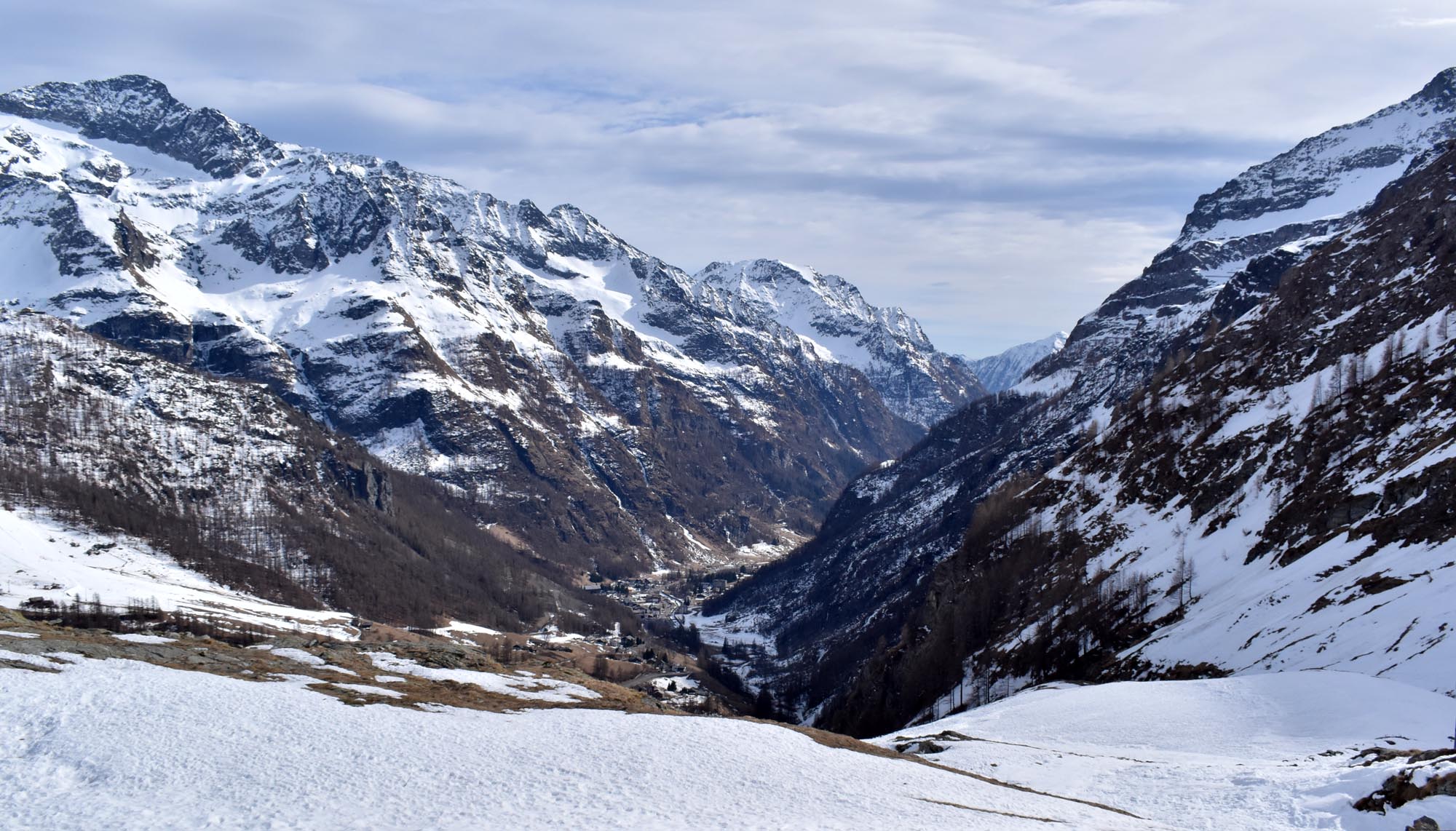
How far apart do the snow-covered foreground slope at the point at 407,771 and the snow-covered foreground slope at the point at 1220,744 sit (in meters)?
5.72

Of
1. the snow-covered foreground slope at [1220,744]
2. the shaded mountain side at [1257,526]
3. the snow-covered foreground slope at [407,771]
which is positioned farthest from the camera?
the shaded mountain side at [1257,526]

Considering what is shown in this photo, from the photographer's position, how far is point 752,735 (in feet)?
193

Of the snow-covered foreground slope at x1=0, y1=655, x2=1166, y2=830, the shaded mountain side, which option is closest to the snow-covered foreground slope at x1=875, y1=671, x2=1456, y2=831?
the snow-covered foreground slope at x1=0, y1=655, x2=1166, y2=830

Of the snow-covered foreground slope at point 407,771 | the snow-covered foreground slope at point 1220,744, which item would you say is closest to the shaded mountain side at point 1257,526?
the snow-covered foreground slope at point 1220,744

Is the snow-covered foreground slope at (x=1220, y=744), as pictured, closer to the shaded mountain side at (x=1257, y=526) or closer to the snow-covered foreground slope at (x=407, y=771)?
the snow-covered foreground slope at (x=407, y=771)

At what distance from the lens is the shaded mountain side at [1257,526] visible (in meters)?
87.0

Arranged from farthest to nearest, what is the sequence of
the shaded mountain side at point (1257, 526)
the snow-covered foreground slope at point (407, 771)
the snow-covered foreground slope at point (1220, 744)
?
1. the shaded mountain side at point (1257, 526)
2. the snow-covered foreground slope at point (1220, 744)
3. the snow-covered foreground slope at point (407, 771)

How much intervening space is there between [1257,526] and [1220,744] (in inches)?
2720

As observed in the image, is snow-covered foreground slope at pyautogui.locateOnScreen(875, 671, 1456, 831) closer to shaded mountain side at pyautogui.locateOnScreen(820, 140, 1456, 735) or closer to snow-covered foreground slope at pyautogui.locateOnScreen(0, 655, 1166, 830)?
snow-covered foreground slope at pyautogui.locateOnScreen(0, 655, 1166, 830)

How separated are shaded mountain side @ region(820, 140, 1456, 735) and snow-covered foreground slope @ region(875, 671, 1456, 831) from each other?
590 centimetres

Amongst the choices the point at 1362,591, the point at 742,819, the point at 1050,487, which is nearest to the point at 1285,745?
the point at 1362,591

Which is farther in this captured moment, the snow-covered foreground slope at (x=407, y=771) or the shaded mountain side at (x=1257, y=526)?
the shaded mountain side at (x=1257, y=526)

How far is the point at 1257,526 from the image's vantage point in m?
123

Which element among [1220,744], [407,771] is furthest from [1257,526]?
[407,771]
